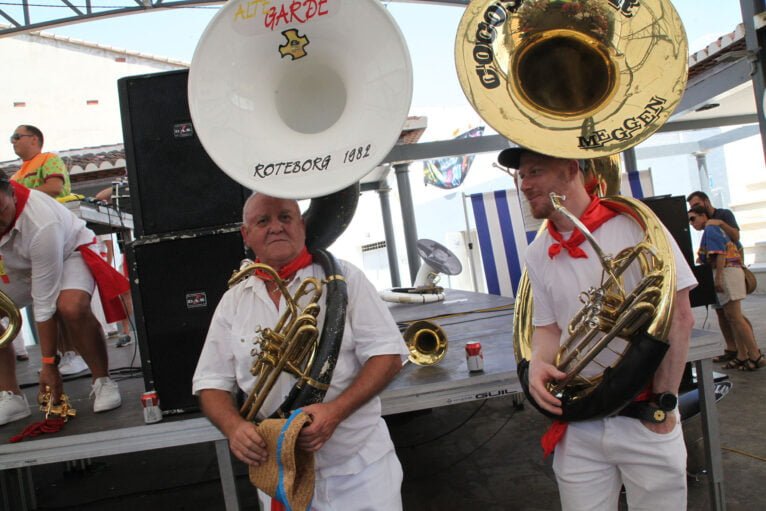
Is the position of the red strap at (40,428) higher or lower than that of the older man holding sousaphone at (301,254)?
lower

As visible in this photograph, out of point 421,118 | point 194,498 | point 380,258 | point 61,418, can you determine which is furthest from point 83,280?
point 380,258

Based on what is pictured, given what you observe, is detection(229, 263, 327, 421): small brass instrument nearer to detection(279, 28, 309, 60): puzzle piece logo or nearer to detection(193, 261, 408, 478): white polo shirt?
detection(193, 261, 408, 478): white polo shirt

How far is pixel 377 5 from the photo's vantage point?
147cm

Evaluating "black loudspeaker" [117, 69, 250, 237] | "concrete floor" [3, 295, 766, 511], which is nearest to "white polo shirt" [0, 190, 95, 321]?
"black loudspeaker" [117, 69, 250, 237]

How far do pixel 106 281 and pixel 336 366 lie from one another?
5.23 feet

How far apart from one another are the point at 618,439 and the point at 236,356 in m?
1.12

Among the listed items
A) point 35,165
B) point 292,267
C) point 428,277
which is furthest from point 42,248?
point 428,277

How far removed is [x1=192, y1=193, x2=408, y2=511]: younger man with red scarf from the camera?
5.22ft

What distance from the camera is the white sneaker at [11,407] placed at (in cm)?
256

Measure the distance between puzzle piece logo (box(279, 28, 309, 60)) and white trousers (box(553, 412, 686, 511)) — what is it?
1.35 metres

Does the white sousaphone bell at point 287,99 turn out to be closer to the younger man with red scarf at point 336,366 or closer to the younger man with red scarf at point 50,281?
the younger man with red scarf at point 336,366

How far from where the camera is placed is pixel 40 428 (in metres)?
2.30

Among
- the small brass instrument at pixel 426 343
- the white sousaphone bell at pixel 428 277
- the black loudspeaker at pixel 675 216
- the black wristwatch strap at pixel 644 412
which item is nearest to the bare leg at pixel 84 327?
the small brass instrument at pixel 426 343

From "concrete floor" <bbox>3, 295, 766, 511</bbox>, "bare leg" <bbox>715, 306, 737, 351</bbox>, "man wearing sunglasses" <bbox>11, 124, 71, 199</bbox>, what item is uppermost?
"man wearing sunglasses" <bbox>11, 124, 71, 199</bbox>
